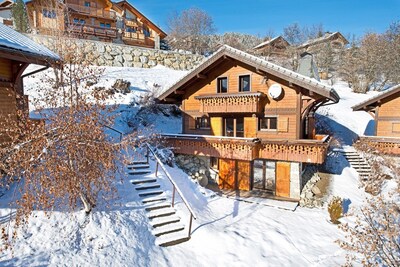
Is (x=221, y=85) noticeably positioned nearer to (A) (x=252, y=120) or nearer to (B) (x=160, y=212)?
(A) (x=252, y=120)

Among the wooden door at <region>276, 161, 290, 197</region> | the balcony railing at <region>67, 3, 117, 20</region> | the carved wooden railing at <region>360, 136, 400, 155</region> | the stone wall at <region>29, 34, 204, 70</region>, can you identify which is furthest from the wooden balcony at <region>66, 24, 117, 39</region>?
the carved wooden railing at <region>360, 136, 400, 155</region>

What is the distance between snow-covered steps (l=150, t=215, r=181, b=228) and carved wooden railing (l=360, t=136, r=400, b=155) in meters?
14.1

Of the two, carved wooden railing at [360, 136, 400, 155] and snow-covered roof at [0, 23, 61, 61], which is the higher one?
snow-covered roof at [0, 23, 61, 61]

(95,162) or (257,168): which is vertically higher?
(95,162)

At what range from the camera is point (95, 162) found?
7.12 metres

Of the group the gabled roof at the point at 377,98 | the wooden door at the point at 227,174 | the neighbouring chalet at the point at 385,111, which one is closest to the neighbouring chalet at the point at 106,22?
the wooden door at the point at 227,174

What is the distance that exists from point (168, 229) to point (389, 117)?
17958 mm

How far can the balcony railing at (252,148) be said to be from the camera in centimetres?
1243

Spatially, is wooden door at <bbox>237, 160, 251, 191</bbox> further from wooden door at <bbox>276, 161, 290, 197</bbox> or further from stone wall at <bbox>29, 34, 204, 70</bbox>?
stone wall at <bbox>29, 34, 204, 70</bbox>

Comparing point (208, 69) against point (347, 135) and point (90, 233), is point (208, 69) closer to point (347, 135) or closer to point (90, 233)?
point (90, 233)

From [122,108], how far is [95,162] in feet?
50.2

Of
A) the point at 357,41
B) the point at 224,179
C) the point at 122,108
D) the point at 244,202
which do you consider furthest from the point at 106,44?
the point at 357,41

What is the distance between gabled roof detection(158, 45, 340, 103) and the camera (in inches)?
499

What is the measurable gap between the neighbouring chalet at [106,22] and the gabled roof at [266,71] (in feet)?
65.6
